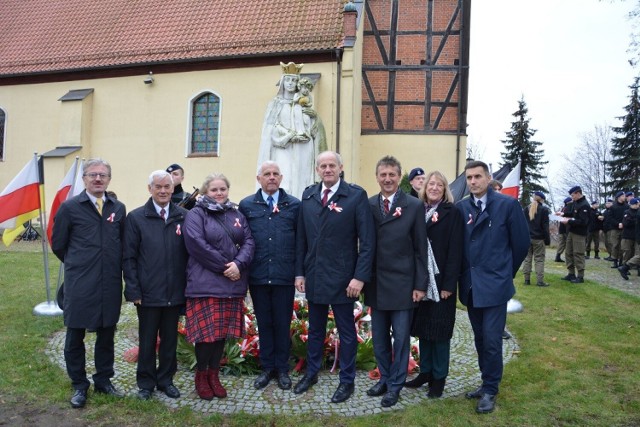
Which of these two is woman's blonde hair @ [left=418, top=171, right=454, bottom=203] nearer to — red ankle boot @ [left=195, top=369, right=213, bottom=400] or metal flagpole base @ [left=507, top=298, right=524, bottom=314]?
red ankle boot @ [left=195, top=369, right=213, bottom=400]

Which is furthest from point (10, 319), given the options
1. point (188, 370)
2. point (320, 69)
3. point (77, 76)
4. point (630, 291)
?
point (77, 76)

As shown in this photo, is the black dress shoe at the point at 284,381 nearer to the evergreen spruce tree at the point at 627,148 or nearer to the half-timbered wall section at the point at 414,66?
the half-timbered wall section at the point at 414,66

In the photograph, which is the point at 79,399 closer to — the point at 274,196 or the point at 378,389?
the point at 274,196

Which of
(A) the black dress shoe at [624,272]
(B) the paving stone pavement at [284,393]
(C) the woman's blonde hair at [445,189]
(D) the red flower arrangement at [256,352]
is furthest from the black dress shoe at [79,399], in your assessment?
(A) the black dress shoe at [624,272]

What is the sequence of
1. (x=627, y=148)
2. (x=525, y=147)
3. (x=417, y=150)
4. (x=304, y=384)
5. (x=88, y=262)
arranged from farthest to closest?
(x=525, y=147) → (x=627, y=148) → (x=417, y=150) → (x=304, y=384) → (x=88, y=262)

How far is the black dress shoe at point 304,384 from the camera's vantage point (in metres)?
4.07

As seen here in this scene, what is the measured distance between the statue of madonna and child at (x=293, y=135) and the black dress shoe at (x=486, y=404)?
121 inches

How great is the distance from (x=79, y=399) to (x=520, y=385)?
3827mm

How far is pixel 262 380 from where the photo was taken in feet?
13.7

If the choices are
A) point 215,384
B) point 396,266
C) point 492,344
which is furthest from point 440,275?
point 215,384

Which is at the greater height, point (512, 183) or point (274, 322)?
point (512, 183)

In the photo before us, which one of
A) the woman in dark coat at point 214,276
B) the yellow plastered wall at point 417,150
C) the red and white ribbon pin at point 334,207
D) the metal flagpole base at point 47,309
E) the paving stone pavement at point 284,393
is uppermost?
the yellow plastered wall at point 417,150

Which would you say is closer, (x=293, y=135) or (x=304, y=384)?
(x=304, y=384)

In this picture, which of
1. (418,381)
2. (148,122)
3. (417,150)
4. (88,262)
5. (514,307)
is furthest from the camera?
→ (148,122)
